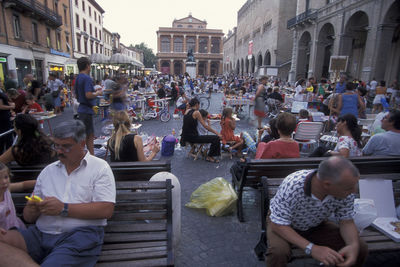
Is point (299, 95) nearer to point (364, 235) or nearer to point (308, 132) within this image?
point (308, 132)

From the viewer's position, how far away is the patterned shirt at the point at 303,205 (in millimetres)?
1929

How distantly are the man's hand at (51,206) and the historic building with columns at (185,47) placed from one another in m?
68.5

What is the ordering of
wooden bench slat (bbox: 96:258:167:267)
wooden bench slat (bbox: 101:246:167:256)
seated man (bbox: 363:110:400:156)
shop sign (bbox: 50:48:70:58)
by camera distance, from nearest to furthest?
1. wooden bench slat (bbox: 96:258:167:267)
2. wooden bench slat (bbox: 101:246:167:256)
3. seated man (bbox: 363:110:400:156)
4. shop sign (bbox: 50:48:70:58)

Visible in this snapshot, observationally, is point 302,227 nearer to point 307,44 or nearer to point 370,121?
point 370,121

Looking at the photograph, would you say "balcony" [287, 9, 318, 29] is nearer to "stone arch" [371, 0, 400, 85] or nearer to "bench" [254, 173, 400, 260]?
"stone arch" [371, 0, 400, 85]

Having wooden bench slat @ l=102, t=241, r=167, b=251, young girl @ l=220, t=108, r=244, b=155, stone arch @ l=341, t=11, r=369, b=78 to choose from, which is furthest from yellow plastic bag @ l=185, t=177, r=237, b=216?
stone arch @ l=341, t=11, r=369, b=78

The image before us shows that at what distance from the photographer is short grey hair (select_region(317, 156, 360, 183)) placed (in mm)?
1686

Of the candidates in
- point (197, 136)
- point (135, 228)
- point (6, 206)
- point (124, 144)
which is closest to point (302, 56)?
point (197, 136)

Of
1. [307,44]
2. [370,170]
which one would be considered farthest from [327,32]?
[370,170]

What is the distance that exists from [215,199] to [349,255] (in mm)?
1913

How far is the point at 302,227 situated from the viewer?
84.2 inches

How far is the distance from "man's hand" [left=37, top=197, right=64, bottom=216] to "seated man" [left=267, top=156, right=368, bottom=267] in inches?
64.0

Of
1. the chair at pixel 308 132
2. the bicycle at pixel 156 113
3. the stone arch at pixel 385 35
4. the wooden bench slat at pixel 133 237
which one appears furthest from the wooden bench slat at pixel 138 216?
the stone arch at pixel 385 35

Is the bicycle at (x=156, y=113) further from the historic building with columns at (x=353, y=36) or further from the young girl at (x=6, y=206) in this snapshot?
the historic building with columns at (x=353, y=36)
